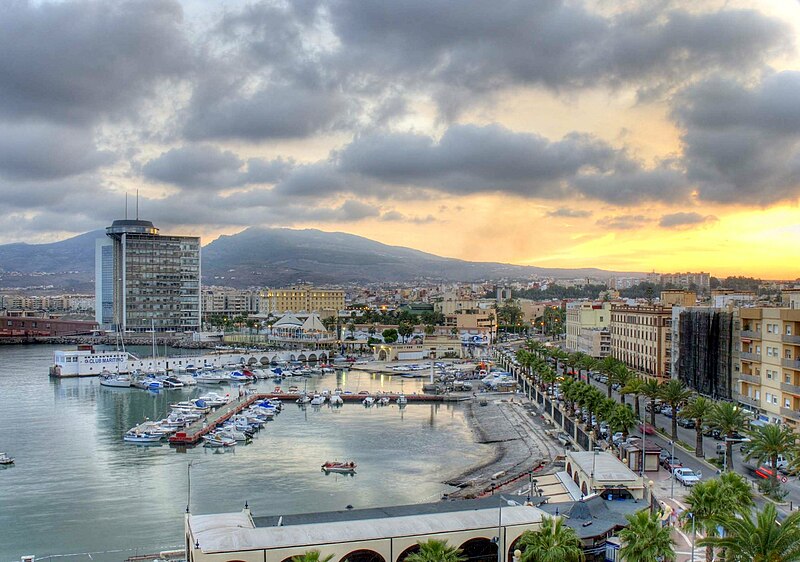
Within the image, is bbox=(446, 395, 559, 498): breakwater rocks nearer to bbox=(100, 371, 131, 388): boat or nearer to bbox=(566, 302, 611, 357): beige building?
bbox=(566, 302, 611, 357): beige building

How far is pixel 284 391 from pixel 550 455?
29.4m

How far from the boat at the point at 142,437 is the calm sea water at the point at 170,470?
0.72 metres

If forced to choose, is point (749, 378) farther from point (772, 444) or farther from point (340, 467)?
point (340, 467)

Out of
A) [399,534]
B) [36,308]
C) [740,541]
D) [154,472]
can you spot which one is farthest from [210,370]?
[36,308]

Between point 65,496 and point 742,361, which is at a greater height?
point 742,361

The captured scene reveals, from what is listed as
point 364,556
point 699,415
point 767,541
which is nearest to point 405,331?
point 699,415

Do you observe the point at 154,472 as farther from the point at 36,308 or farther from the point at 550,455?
the point at 36,308

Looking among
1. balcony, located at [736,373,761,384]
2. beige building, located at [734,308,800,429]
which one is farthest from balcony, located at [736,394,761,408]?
balcony, located at [736,373,761,384]

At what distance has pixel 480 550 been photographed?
1566 cm

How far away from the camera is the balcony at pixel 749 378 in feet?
105

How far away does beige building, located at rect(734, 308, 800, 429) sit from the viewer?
29.0 meters

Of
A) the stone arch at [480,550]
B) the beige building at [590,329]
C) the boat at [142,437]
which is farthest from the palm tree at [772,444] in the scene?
the beige building at [590,329]

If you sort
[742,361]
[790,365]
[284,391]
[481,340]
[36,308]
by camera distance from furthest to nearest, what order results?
1. [36,308]
2. [481,340]
3. [284,391]
4. [742,361]
5. [790,365]

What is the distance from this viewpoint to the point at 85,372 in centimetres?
6475
